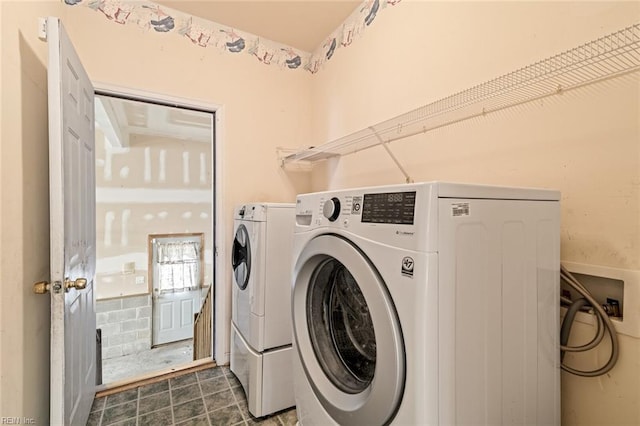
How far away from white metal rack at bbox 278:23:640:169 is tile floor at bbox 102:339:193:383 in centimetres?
359

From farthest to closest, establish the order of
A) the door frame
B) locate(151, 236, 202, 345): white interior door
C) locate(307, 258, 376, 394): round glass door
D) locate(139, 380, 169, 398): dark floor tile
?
locate(151, 236, 202, 345): white interior door
the door frame
locate(139, 380, 169, 398): dark floor tile
locate(307, 258, 376, 394): round glass door

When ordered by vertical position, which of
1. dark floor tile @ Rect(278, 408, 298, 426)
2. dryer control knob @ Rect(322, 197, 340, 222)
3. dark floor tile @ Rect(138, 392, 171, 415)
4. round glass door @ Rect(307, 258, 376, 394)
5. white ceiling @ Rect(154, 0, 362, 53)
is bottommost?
dark floor tile @ Rect(278, 408, 298, 426)

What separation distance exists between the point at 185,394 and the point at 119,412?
34cm

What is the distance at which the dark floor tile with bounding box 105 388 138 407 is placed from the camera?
1737 mm

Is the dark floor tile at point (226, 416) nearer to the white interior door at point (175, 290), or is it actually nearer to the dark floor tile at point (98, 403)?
the dark floor tile at point (98, 403)

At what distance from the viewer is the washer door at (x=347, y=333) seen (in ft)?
2.40

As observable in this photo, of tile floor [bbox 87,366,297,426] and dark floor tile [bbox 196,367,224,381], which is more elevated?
tile floor [bbox 87,366,297,426]

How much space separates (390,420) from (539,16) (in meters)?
1.46

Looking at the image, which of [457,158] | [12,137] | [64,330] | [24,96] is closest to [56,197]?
[12,137]

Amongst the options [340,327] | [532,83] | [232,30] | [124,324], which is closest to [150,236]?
[124,324]

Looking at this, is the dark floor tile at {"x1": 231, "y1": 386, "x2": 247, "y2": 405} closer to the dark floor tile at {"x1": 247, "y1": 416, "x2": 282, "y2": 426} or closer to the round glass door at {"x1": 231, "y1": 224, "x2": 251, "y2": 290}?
the dark floor tile at {"x1": 247, "y1": 416, "x2": 282, "y2": 426}

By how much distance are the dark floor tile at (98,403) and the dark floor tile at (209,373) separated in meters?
0.54

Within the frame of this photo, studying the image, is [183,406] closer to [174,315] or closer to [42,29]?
[42,29]

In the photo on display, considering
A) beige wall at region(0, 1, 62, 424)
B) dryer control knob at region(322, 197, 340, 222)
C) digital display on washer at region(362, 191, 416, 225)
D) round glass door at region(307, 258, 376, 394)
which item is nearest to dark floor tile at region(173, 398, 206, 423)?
beige wall at region(0, 1, 62, 424)
